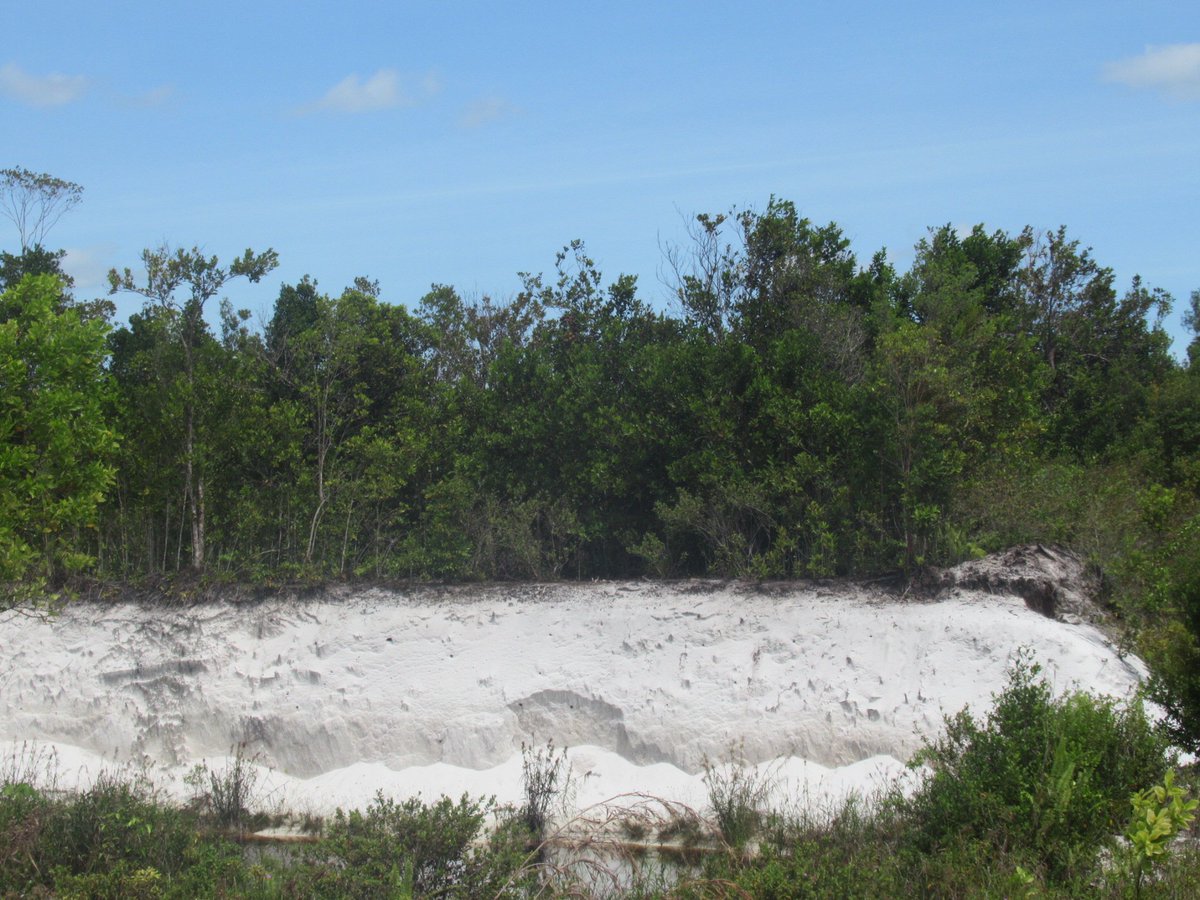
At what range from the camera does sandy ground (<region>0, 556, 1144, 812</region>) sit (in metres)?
15.9

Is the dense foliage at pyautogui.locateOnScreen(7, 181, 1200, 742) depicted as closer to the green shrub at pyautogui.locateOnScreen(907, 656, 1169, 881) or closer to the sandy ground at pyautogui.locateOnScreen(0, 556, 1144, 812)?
the sandy ground at pyautogui.locateOnScreen(0, 556, 1144, 812)

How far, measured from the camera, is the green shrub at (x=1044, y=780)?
10875mm

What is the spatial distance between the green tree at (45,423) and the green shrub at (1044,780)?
482 inches

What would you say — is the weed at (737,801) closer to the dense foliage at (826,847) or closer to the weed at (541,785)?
the dense foliage at (826,847)

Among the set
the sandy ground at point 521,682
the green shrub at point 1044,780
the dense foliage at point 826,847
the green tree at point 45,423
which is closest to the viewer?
the dense foliage at point 826,847

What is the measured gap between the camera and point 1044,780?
11.1m

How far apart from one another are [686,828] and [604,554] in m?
8.10

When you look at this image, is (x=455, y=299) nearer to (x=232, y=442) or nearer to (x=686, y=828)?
(x=232, y=442)

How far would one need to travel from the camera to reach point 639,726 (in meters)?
16.6

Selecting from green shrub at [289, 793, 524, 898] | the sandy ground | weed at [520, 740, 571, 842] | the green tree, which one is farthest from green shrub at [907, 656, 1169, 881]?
the green tree

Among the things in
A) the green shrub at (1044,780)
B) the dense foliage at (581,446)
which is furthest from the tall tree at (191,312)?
the green shrub at (1044,780)

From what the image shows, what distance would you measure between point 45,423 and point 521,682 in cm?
770

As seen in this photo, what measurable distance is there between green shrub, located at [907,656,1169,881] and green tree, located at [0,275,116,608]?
12.2 meters

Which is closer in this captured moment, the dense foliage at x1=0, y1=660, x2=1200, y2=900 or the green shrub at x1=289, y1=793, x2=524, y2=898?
the dense foliage at x1=0, y1=660, x2=1200, y2=900
